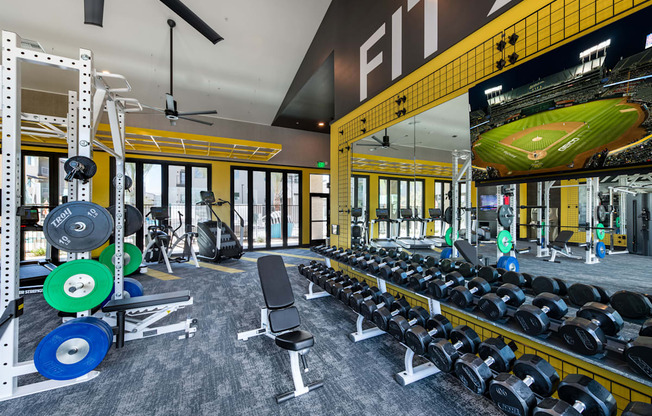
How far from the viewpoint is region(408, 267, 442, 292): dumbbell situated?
2.04 meters

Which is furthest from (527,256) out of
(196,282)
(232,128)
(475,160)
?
(232,128)

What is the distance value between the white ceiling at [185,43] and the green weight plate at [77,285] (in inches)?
150

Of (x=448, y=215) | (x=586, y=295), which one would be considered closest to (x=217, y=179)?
(x=448, y=215)

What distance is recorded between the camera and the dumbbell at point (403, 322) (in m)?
1.71

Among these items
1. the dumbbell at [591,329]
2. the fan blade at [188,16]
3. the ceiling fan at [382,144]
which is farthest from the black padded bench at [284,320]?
the fan blade at [188,16]

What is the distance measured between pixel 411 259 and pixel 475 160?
4.08 ft

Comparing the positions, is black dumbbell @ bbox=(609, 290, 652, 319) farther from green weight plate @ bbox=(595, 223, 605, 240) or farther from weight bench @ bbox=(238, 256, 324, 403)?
weight bench @ bbox=(238, 256, 324, 403)

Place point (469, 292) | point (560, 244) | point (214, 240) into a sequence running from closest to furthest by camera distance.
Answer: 1. point (469, 292)
2. point (560, 244)
3. point (214, 240)

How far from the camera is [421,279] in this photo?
6.72ft

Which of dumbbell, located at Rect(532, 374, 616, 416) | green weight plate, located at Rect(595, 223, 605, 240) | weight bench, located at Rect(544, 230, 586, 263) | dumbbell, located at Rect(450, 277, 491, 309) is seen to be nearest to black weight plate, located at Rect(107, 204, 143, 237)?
dumbbell, located at Rect(450, 277, 491, 309)

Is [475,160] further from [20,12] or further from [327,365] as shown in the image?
[20,12]

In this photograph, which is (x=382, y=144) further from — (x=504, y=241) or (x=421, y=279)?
(x=421, y=279)

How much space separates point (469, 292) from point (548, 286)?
0.42 m

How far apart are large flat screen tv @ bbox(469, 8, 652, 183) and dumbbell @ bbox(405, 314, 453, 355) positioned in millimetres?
1096
